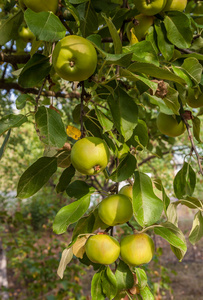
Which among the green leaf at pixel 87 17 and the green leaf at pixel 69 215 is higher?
the green leaf at pixel 87 17

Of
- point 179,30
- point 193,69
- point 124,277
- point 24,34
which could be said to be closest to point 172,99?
point 193,69

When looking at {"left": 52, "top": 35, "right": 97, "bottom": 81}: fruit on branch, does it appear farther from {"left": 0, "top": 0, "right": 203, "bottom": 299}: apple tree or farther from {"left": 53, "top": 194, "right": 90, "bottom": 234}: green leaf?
{"left": 53, "top": 194, "right": 90, "bottom": 234}: green leaf

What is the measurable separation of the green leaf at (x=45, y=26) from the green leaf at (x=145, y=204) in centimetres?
36

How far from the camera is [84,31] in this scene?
0.70 m

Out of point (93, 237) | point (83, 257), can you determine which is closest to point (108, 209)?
→ point (93, 237)

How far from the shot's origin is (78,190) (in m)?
0.69

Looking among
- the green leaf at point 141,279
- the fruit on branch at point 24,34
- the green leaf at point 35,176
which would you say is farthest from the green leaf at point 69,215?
the fruit on branch at point 24,34

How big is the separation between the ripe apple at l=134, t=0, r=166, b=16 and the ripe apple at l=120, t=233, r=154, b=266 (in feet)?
1.82

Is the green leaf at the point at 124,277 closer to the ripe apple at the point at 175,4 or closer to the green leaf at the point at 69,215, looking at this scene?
the green leaf at the point at 69,215

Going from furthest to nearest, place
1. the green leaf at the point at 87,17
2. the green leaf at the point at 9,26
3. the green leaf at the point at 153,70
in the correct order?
the green leaf at the point at 9,26
the green leaf at the point at 87,17
the green leaf at the point at 153,70

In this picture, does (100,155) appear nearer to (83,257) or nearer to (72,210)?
(72,210)

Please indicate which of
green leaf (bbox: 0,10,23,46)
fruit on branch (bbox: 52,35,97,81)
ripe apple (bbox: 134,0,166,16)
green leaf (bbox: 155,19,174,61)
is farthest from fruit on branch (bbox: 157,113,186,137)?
green leaf (bbox: 0,10,23,46)

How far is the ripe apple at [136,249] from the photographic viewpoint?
2.02 ft

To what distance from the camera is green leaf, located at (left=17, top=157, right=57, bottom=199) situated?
0.68 m
